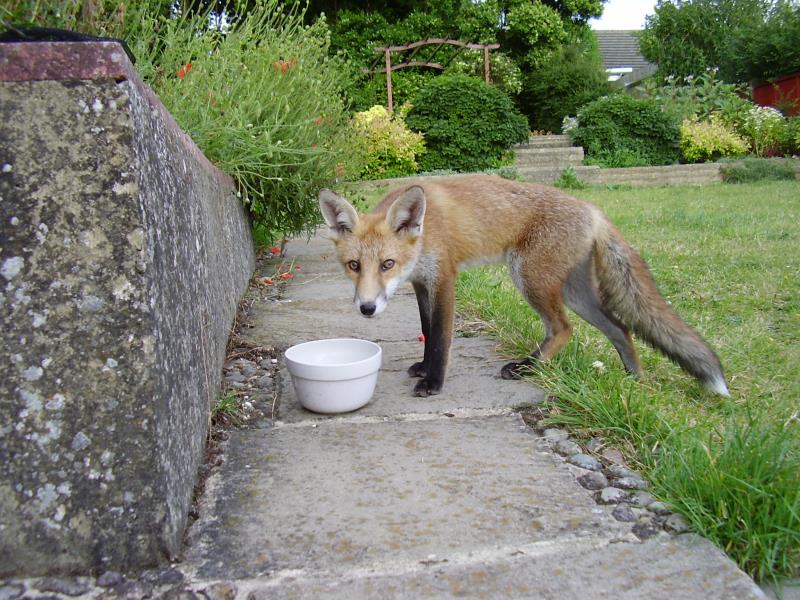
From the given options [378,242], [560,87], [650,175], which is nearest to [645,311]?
[378,242]

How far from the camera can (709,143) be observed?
1517 cm

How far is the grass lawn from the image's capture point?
1601 mm

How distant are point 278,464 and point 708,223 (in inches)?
273

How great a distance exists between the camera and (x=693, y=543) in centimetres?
158

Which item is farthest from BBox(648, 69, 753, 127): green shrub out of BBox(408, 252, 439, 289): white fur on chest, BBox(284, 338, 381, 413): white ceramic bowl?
BBox(284, 338, 381, 413): white ceramic bowl

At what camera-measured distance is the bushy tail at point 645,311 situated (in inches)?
111

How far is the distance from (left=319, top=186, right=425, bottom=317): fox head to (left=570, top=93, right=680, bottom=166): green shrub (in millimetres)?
13464

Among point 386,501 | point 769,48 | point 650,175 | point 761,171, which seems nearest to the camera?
point 386,501

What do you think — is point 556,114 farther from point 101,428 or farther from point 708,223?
point 101,428

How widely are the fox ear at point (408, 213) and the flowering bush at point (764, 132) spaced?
50.8ft

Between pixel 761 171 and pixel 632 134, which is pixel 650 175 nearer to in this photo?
pixel 761 171

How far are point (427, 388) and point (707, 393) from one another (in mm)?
1309

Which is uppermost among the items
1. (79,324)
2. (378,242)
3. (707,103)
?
(707,103)

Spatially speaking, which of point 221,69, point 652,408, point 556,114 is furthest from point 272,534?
point 556,114
